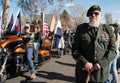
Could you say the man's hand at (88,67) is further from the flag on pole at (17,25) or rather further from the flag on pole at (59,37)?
the flag on pole at (59,37)

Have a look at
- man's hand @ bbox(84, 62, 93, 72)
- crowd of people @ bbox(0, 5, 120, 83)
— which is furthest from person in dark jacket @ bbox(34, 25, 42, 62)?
man's hand @ bbox(84, 62, 93, 72)

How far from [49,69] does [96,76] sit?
713 centimetres

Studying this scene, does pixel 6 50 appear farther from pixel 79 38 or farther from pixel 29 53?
Answer: pixel 79 38

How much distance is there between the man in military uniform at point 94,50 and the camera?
4059 millimetres

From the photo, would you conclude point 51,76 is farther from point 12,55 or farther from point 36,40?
point 12,55

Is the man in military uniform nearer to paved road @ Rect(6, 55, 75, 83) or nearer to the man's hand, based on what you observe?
the man's hand

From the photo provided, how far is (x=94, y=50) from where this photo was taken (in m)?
4.06

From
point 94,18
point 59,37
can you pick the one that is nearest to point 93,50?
point 94,18

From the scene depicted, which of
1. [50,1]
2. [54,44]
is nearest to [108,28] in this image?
[54,44]

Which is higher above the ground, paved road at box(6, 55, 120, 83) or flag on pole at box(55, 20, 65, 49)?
flag on pole at box(55, 20, 65, 49)

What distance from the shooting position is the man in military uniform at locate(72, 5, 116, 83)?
406 cm

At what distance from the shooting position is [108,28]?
4184 millimetres

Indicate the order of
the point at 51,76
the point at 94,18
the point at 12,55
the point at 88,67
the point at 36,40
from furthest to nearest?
the point at 36,40
the point at 51,76
the point at 12,55
the point at 94,18
the point at 88,67

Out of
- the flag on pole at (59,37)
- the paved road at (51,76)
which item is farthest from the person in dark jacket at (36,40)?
the flag on pole at (59,37)
